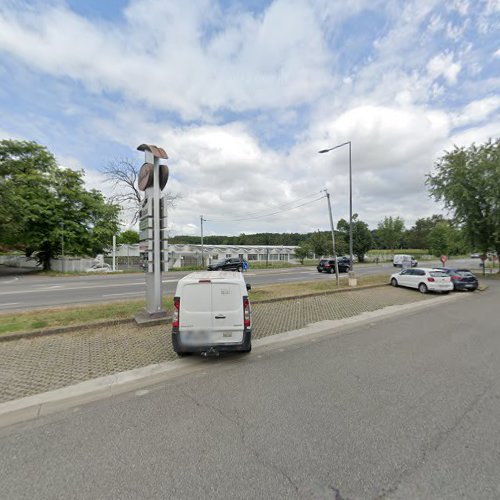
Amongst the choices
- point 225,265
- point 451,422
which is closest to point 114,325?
point 451,422

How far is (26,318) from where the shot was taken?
24.6 feet

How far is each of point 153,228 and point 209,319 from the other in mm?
3871

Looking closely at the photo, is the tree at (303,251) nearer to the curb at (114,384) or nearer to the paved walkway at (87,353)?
the paved walkway at (87,353)

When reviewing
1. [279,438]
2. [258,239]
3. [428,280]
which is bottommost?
[279,438]

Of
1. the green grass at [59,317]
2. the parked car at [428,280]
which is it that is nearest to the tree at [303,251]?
the parked car at [428,280]

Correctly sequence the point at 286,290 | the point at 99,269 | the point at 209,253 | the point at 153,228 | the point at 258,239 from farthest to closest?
the point at 258,239, the point at 209,253, the point at 99,269, the point at 286,290, the point at 153,228

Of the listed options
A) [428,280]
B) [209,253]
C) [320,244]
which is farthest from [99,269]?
[320,244]

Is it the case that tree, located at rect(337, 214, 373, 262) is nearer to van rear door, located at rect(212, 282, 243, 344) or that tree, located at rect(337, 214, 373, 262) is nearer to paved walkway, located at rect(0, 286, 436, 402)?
paved walkway, located at rect(0, 286, 436, 402)

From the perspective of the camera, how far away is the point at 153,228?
296 inches

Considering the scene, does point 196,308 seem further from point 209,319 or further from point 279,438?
point 279,438

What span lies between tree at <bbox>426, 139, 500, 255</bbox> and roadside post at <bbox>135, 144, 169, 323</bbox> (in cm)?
2602

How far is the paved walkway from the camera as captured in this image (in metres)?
4.16

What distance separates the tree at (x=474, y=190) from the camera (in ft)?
74.8

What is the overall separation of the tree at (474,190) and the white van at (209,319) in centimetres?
2650
